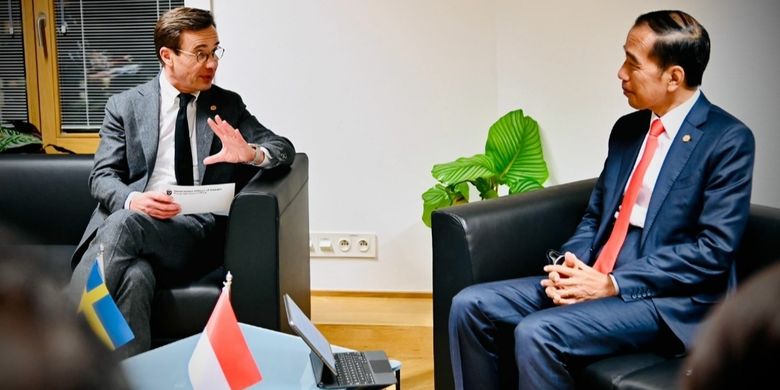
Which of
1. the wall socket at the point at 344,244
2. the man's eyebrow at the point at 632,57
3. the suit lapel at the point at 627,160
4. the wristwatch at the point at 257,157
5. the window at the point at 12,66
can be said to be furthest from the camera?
the window at the point at 12,66

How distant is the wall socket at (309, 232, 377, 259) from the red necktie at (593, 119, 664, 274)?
1.76 meters

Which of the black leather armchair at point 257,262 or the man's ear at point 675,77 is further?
the black leather armchair at point 257,262

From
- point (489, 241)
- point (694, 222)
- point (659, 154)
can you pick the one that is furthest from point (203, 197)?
point (694, 222)

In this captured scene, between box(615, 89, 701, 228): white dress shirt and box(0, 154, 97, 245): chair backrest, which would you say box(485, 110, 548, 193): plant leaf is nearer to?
box(615, 89, 701, 228): white dress shirt

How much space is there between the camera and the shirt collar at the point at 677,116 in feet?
8.89

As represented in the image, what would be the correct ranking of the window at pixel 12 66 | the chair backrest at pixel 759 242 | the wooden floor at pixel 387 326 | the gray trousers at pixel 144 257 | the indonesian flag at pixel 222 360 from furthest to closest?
the window at pixel 12 66 → the wooden floor at pixel 387 326 → the gray trousers at pixel 144 257 → the chair backrest at pixel 759 242 → the indonesian flag at pixel 222 360

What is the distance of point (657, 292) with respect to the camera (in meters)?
2.60

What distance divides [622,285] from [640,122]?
1.93 feet

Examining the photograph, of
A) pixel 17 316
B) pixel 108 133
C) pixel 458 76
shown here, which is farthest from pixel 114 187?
pixel 17 316

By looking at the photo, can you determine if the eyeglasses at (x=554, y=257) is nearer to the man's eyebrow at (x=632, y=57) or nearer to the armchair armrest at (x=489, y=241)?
the armchair armrest at (x=489, y=241)

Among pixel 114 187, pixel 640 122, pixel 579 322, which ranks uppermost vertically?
pixel 640 122

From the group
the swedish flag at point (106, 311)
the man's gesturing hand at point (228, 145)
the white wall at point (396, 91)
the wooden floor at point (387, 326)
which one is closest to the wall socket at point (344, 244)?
the white wall at point (396, 91)

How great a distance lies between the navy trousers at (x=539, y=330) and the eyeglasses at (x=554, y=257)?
0.44 ft

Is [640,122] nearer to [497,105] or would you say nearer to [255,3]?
[497,105]
